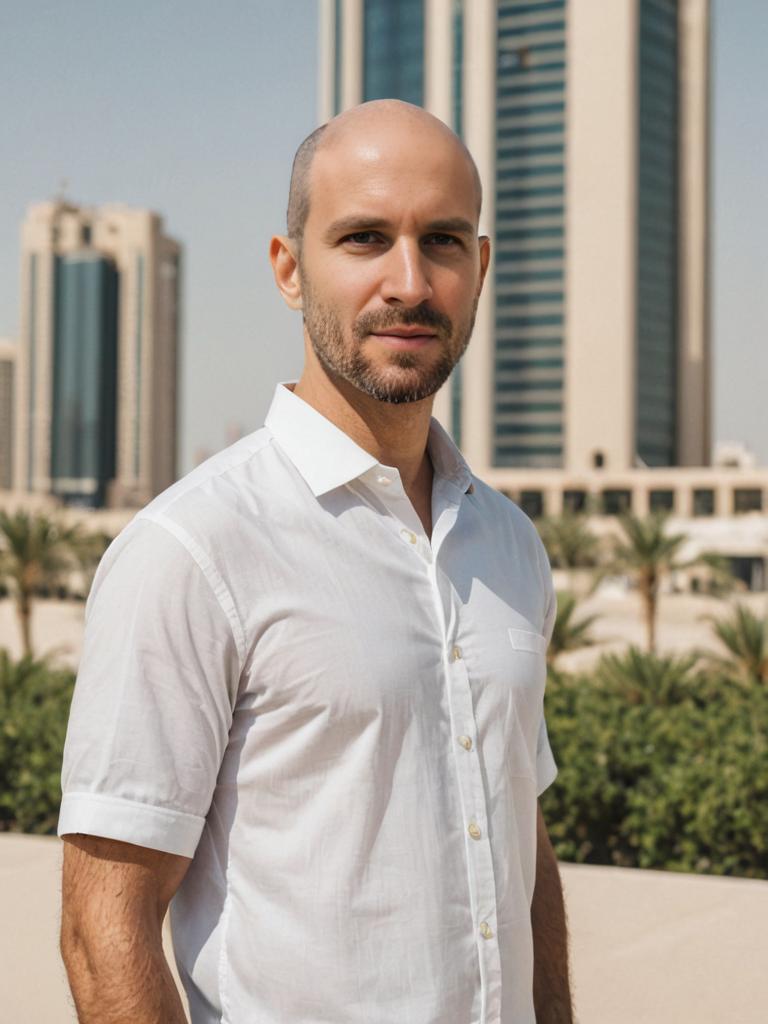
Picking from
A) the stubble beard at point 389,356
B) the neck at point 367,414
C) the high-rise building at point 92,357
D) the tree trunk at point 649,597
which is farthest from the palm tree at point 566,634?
the high-rise building at point 92,357

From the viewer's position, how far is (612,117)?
9481 centimetres

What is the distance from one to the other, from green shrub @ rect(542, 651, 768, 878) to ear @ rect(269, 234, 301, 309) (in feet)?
21.4

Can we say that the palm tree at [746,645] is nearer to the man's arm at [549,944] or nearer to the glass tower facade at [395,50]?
the man's arm at [549,944]

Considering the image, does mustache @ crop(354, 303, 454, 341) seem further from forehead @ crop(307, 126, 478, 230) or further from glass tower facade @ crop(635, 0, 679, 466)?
glass tower facade @ crop(635, 0, 679, 466)

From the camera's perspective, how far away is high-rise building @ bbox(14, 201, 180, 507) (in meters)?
143

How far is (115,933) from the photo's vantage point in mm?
1499

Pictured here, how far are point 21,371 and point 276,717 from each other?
502 ft

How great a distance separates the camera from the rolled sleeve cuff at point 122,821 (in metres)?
1.51

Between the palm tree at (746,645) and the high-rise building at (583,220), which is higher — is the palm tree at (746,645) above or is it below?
below

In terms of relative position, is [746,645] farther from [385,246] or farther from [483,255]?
[385,246]

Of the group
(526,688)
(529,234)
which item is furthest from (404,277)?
(529,234)

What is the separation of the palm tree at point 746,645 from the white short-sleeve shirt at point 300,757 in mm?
15588

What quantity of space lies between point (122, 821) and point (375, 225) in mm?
932

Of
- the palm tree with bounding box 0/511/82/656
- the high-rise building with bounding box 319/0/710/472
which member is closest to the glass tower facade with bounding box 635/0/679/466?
the high-rise building with bounding box 319/0/710/472
